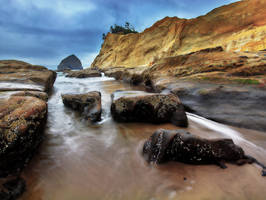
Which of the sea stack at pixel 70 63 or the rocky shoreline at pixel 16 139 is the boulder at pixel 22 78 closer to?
the rocky shoreline at pixel 16 139

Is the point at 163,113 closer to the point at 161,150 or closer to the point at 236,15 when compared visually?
the point at 161,150

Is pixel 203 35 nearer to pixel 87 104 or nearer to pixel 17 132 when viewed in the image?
pixel 87 104

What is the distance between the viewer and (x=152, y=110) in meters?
2.71

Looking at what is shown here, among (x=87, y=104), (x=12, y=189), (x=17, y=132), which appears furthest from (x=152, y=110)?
(x=12, y=189)

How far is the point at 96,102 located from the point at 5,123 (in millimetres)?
1841

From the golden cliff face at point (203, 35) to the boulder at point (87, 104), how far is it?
10496 mm

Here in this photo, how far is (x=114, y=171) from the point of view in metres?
1.57

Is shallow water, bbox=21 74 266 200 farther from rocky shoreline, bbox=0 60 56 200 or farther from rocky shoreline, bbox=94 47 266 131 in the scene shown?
rocky shoreline, bbox=94 47 266 131

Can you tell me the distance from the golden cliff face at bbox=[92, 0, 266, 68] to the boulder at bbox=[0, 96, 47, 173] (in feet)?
38.2

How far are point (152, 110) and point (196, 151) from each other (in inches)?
48.8

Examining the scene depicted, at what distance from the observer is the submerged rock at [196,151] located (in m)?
1.59

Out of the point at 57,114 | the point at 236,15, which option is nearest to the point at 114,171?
the point at 57,114

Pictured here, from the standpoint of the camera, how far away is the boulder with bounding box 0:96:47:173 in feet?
4.52

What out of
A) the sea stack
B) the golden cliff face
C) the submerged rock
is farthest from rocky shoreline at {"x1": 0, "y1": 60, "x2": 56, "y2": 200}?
the sea stack
